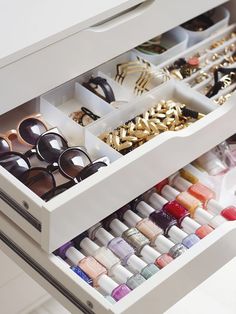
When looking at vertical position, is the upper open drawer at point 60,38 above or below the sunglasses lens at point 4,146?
above

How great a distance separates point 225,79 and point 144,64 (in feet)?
0.55

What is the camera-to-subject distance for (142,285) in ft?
3.71

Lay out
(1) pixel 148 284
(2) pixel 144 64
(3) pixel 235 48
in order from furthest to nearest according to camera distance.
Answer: (3) pixel 235 48 → (2) pixel 144 64 → (1) pixel 148 284

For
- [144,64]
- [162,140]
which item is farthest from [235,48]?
[162,140]

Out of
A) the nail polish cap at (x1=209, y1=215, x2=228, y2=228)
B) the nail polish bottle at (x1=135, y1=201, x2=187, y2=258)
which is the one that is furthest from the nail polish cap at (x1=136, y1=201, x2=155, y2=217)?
the nail polish cap at (x1=209, y1=215, x2=228, y2=228)

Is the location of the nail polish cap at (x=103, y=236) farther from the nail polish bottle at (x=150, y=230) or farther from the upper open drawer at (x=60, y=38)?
the upper open drawer at (x=60, y=38)

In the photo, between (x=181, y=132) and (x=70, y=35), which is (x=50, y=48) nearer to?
(x=70, y=35)

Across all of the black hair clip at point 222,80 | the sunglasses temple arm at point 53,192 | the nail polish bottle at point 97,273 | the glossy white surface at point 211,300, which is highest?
the sunglasses temple arm at point 53,192

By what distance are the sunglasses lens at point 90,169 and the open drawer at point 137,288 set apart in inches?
5.4

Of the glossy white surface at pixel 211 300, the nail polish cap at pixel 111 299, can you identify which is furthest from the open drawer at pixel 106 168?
the glossy white surface at pixel 211 300

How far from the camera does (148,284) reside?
3.73ft

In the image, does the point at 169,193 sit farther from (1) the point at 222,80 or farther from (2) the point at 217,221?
(1) the point at 222,80

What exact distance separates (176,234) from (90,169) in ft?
0.60

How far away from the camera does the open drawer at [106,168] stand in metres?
1.16
